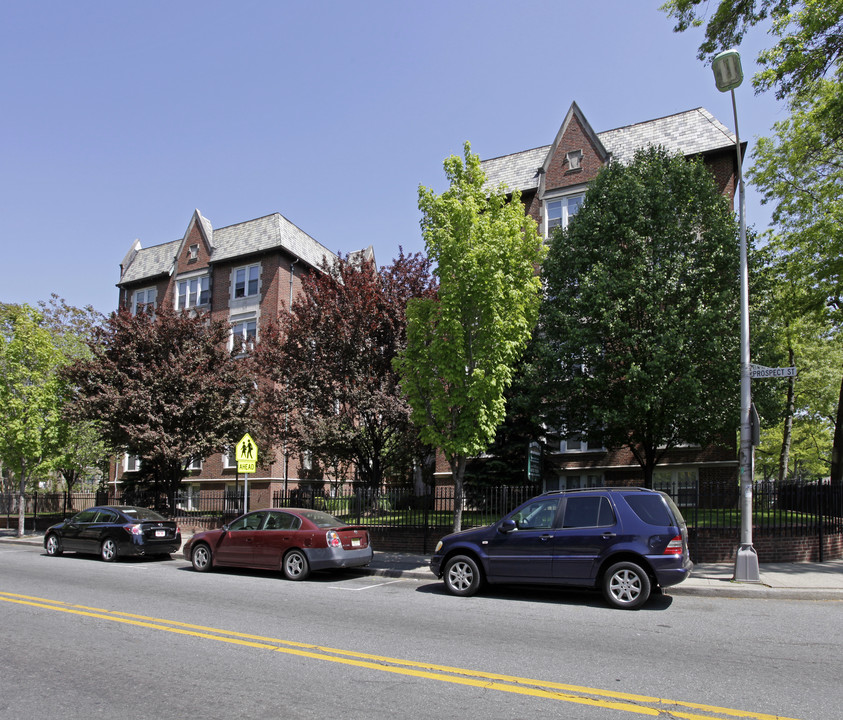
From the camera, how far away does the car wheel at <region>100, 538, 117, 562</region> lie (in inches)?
628

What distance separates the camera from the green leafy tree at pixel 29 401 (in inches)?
922

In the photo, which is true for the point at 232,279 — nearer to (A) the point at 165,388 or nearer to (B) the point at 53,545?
(A) the point at 165,388

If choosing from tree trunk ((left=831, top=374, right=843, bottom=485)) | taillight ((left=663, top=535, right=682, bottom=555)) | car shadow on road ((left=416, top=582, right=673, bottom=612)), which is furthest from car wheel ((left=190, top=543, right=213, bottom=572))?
tree trunk ((left=831, top=374, right=843, bottom=485))

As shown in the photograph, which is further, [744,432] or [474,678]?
[744,432]

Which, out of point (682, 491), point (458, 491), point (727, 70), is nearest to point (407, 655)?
point (458, 491)

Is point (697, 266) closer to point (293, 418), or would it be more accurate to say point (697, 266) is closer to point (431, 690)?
point (293, 418)

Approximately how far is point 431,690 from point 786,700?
2976 millimetres

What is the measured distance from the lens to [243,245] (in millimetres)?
35781

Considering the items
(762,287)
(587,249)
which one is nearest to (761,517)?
(762,287)

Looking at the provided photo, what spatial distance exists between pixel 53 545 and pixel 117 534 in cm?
301

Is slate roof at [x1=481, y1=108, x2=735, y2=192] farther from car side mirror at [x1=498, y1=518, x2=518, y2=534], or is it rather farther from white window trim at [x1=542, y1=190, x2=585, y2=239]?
car side mirror at [x1=498, y1=518, x2=518, y2=534]

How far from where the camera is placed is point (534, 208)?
27.5 m

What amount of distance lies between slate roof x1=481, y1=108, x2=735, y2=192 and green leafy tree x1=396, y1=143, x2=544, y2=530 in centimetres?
927

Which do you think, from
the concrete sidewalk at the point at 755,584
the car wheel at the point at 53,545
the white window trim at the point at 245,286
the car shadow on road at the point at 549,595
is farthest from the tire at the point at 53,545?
the white window trim at the point at 245,286
